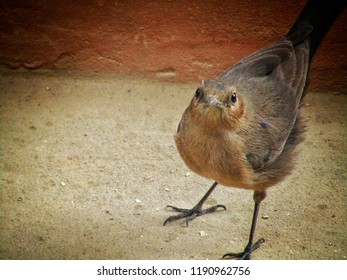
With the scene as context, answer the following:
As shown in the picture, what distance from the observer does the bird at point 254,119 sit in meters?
4.67

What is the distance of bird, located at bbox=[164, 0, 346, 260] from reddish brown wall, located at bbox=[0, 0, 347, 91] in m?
1.28

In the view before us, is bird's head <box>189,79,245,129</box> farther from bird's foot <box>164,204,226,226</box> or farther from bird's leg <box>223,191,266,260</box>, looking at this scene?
bird's foot <box>164,204,226,226</box>

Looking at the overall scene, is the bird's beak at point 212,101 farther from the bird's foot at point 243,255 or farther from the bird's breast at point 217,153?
the bird's foot at point 243,255

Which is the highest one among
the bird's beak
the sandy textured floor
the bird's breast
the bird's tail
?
the bird's tail

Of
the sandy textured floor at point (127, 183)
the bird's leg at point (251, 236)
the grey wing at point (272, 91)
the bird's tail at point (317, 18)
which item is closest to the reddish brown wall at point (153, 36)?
the sandy textured floor at point (127, 183)

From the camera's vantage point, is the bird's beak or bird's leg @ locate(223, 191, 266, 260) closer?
the bird's beak

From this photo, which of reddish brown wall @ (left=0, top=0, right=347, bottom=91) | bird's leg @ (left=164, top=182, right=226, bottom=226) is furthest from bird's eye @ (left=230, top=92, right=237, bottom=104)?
reddish brown wall @ (left=0, top=0, right=347, bottom=91)

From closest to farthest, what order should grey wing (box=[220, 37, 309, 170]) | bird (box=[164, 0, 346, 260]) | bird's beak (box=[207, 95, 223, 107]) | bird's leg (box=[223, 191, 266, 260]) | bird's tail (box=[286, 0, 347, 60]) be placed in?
bird's beak (box=[207, 95, 223, 107])
bird (box=[164, 0, 346, 260])
grey wing (box=[220, 37, 309, 170])
bird's leg (box=[223, 191, 266, 260])
bird's tail (box=[286, 0, 347, 60])

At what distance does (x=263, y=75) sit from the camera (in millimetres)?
5441

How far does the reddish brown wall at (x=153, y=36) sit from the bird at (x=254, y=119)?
4.20 ft

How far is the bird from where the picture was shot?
184 inches

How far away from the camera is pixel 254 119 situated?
4.95 metres

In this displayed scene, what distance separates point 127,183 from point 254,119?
158cm
